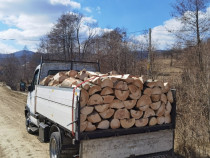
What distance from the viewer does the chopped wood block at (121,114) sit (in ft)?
13.1

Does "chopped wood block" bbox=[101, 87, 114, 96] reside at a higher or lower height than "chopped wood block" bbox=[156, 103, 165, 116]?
higher

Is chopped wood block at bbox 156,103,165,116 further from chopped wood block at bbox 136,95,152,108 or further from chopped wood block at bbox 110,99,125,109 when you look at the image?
chopped wood block at bbox 110,99,125,109

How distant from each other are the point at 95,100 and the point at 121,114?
1.89 feet

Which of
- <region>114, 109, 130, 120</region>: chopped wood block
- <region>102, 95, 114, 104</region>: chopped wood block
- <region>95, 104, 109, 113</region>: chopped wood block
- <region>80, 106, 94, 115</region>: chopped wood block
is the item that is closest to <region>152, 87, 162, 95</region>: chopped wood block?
<region>114, 109, 130, 120</region>: chopped wood block

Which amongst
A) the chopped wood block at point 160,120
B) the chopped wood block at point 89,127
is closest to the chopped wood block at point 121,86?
the chopped wood block at point 89,127

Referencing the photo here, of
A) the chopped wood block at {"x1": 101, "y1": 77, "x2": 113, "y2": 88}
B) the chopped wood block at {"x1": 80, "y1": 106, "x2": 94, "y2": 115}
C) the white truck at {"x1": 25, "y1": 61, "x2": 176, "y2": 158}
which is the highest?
the chopped wood block at {"x1": 101, "y1": 77, "x2": 113, "y2": 88}

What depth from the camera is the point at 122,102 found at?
4035mm

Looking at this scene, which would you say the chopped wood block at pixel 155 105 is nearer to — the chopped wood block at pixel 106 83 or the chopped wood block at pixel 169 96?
the chopped wood block at pixel 169 96

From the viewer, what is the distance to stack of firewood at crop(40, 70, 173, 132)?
12.5ft

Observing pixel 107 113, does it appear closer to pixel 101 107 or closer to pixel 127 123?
pixel 101 107

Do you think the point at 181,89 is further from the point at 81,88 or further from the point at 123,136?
the point at 81,88

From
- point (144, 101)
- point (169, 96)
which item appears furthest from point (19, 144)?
point (169, 96)

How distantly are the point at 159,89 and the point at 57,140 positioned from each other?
2274 mm

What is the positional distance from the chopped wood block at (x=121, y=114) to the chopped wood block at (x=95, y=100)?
380 mm
